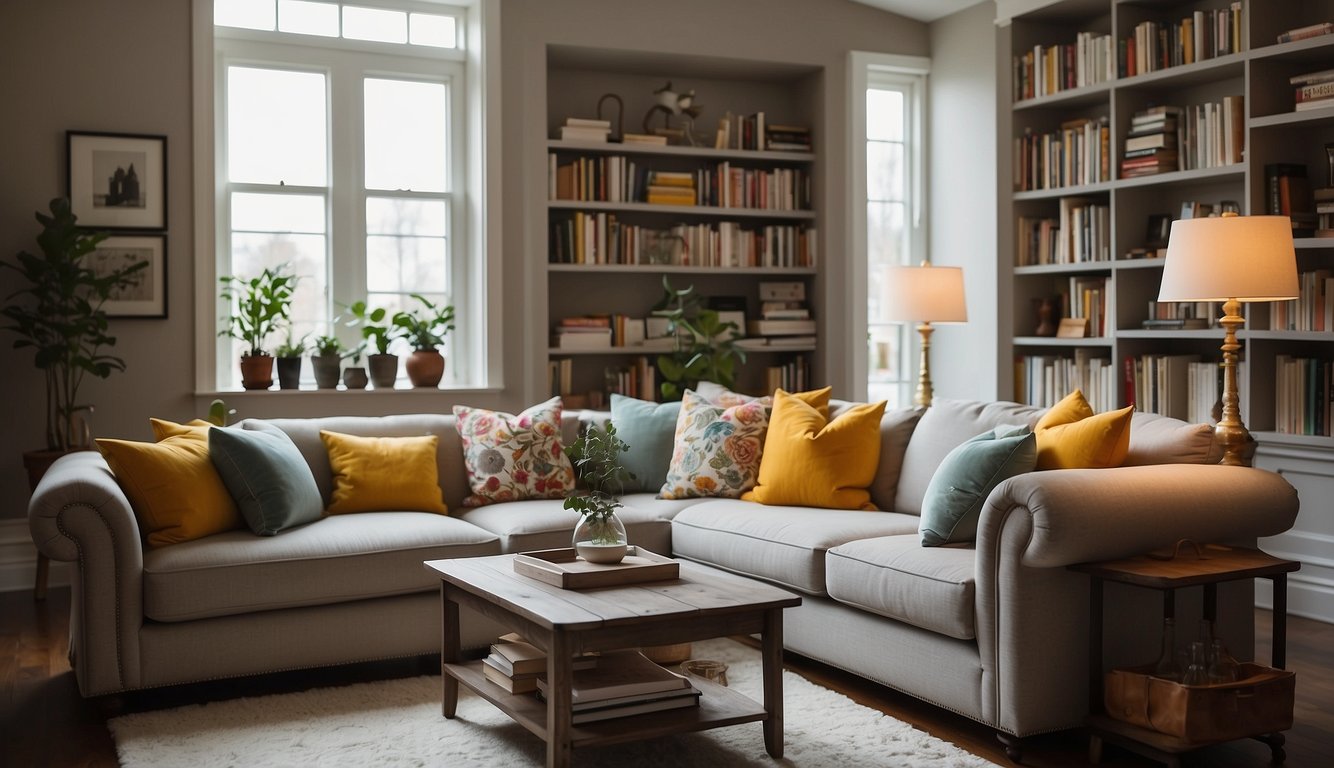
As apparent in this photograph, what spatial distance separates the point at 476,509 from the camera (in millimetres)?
4605

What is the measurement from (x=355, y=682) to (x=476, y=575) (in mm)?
829

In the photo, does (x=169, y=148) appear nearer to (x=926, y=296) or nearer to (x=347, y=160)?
(x=347, y=160)

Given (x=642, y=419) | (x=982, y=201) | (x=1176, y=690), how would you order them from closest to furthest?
(x=1176, y=690) → (x=642, y=419) → (x=982, y=201)

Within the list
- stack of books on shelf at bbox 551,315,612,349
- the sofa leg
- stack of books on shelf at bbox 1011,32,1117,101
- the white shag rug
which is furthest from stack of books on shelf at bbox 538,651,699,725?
stack of books on shelf at bbox 1011,32,1117,101

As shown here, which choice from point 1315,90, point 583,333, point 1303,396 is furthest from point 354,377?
point 1315,90

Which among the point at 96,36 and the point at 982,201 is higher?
the point at 96,36

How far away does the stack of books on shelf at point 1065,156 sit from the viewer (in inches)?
227

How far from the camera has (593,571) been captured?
3170 millimetres

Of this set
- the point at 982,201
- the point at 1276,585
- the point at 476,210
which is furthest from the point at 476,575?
the point at 982,201

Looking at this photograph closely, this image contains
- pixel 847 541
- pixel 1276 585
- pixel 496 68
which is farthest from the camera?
pixel 496 68

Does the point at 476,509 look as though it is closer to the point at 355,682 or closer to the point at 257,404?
the point at 355,682

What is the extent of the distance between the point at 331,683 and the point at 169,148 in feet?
9.20

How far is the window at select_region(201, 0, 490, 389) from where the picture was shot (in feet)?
19.1

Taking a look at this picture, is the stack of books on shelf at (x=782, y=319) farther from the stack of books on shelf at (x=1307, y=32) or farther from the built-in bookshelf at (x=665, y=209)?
the stack of books on shelf at (x=1307, y=32)
